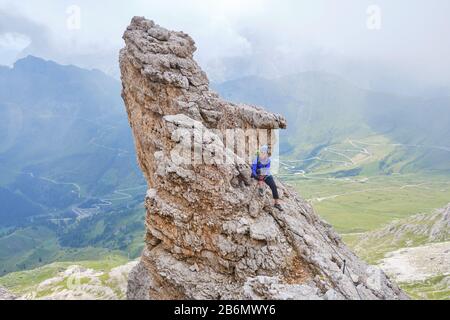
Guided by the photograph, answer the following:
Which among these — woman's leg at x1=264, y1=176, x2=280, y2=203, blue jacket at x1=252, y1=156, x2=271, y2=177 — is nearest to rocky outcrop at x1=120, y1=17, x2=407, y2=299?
woman's leg at x1=264, y1=176, x2=280, y2=203

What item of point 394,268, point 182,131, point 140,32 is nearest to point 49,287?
point 394,268

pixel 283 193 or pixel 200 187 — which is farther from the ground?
pixel 200 187

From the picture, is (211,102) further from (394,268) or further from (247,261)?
(394,268)

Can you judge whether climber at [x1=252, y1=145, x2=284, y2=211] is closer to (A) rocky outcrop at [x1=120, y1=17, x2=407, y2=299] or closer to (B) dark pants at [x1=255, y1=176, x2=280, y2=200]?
(B) dark pants at [x1=255, y1=176, x2=280, y2=200]

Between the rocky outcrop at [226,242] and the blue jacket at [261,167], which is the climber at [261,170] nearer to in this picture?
the blue jacket at [261,167]

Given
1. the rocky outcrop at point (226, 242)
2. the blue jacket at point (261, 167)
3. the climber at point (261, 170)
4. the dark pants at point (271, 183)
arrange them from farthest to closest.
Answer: the dark pants at point (271, 183) → the blue jacket at point (261, 167) → the climber at point (261, 170) → the rocky outcrop at point (226, 242)

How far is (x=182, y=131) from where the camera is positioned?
31.3 meters

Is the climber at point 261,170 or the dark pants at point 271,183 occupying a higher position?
the climber at point 261,170

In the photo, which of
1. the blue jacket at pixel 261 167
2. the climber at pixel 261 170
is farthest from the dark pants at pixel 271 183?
the blue jacket at pixel 261 167

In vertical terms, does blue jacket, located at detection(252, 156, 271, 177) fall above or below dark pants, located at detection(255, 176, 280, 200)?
above
